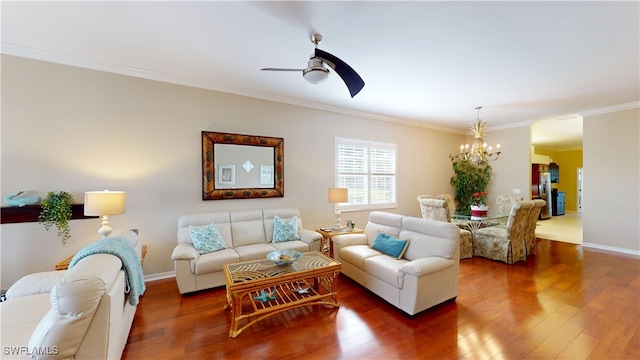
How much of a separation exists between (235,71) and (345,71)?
181cm

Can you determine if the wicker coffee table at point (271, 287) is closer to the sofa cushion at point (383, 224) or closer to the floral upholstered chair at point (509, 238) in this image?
the sofa cushion at point (383, 224)

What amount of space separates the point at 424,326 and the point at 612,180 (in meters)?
5.45

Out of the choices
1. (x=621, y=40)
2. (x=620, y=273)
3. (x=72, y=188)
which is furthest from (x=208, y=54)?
(x=620, y=273)

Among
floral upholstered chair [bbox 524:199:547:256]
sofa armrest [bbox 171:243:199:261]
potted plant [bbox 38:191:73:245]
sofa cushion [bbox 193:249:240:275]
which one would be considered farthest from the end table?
potted plant [bbox 38:191:73:245]

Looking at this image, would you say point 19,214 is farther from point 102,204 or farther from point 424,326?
point 424,326

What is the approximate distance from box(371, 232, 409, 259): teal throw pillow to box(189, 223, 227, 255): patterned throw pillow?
6.77ft

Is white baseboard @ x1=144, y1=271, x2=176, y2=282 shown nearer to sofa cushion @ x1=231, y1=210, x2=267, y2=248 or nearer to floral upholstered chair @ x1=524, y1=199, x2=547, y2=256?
sofa cushion @ x1=231, y1=210, x2=267, y2=248

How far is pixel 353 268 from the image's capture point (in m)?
3.21

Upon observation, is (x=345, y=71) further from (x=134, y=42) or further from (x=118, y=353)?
(x=118, y=353)

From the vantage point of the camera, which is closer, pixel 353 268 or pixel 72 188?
pixel 72 188

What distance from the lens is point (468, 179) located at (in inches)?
256

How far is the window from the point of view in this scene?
5.02 meters

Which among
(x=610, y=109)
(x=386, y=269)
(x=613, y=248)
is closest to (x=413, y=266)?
(x=386, y=269)

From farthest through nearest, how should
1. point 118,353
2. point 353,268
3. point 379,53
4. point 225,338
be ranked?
point 353,268, point 379,53, point 225,338, point 118,353
